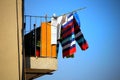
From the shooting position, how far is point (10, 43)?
634cm

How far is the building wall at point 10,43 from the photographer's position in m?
6.20

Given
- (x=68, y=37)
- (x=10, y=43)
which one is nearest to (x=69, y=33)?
(x=68, y=37)

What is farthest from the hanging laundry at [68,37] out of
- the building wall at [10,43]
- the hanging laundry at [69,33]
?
→ the building wall at [10,43]

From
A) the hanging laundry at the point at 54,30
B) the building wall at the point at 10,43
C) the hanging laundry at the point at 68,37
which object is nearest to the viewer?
the building wall at the point at 10,43

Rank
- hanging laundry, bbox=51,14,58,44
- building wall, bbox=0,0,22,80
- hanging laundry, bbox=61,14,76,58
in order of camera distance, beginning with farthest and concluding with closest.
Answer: hanging laundry, bbox=61,14,76,58
hanging laundry, bbox=51,14,58,44
building wall, bbox=0,0,22,80

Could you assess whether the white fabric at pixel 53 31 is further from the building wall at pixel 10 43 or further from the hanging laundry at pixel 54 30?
the building wall at pixel 10 43

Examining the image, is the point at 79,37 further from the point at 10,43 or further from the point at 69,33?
the point at 10,43

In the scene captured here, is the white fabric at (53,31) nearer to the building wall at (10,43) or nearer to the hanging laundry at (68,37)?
the hanging laundry at (68,37)

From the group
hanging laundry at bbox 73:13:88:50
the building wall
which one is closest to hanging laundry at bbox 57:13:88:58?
hanging laundry at bbox 73:13:88:50

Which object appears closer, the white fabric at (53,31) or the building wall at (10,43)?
the building wall at (10,43)

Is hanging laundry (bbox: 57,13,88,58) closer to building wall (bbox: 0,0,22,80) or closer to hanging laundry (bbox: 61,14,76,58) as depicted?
hanging laundry (bbox: 61,14,76,58)

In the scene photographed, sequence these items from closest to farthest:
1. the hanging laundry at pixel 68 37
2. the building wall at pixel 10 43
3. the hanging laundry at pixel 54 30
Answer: the building wall at pixel 10 43 → the hanging laundry at pixel 54 30 → the hanging laundry at pixel 68 37

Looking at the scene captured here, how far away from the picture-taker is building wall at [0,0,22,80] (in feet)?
20.3

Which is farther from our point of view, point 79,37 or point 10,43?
point 79,37
